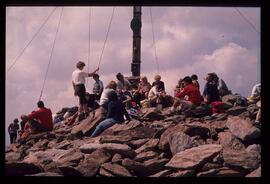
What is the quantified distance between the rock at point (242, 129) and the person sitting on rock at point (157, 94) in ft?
9.00

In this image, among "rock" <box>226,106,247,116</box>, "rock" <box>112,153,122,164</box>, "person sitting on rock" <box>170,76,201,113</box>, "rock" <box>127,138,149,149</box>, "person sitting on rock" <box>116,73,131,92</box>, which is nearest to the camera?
"rock" <box>112,153,122,164</box>

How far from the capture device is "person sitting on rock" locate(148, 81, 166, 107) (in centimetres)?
1304

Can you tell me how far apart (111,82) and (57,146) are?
1921 millimetres

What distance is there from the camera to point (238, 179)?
876 cm

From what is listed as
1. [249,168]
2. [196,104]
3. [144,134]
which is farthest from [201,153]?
[196,104]

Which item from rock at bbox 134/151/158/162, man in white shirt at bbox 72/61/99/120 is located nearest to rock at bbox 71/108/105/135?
man in white shirt at bbox 72/61/99/120

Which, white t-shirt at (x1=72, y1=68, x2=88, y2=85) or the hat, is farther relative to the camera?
white t-shirt at (x1=72, y1=68, x2=88, y2=85)

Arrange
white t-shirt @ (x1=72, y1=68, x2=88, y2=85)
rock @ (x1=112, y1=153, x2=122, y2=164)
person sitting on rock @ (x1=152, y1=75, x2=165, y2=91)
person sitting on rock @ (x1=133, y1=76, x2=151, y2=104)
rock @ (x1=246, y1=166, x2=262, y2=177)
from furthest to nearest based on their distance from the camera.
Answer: person sitting on rock @ (x1=133, y1=76, x2=151, y2=104)
person sitting on rock @ (x1=152, y1=75, x2=165, y2=91)
white t-shirt @ (x1=72, y1=68, x2=88, y2=85)
rock @ (x1=112, y1=153, x2=122, y2=164)
rock @ (x1=246, y1=166, x2=262, y2=177)

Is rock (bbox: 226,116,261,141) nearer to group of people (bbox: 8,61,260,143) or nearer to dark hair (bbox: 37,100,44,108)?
group of people (bbox: 8,61,260,143)

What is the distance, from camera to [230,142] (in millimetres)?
9945

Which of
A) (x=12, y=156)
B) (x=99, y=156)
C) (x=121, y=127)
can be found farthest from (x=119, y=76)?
(x=12, y=156)

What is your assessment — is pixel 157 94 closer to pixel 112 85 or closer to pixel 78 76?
pixel 112 85

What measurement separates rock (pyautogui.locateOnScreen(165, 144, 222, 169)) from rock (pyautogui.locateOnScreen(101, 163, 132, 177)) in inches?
30.0

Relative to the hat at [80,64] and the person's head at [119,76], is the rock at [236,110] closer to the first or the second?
the person's head at [119,76]
